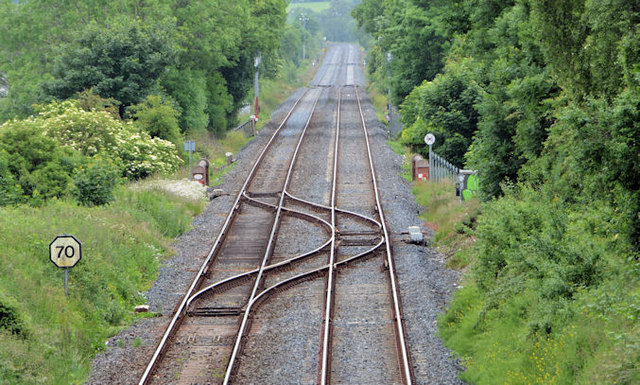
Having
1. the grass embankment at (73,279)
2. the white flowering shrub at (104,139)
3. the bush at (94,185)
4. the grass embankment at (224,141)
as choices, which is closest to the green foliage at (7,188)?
the grass embankment at (73,279)

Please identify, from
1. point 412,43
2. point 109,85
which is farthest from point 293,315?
point 412,43

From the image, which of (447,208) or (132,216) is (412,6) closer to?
(447,208)

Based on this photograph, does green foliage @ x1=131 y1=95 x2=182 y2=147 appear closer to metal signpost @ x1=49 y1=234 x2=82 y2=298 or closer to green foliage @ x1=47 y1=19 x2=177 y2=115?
green foliage @ x1=47 y1=19 x2=177 y2=115

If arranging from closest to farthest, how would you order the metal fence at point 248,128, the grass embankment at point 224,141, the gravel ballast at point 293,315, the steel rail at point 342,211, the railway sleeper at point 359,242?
the gravel ballast at point 293,315
the railway sleeper at point 359,242
the steel rail at point 342,211
the grass embankment at point 224,141
the metal fence at point 248,128

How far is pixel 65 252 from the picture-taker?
48.3ft

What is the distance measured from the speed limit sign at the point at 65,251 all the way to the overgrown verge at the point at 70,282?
57cm

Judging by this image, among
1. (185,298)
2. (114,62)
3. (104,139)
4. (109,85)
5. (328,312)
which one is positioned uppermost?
(114,62)

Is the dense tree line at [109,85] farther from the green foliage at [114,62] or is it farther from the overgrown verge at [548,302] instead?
the overgrown verge at [548,302]

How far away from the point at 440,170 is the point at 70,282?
736 inches

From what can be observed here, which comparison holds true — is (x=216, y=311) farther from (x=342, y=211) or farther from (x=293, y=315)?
(x=342, y=211)

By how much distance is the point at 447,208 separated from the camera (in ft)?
78.8

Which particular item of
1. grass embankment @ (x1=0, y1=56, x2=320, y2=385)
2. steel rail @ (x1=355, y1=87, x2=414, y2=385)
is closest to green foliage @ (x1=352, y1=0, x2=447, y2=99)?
steel rail @ (x1=355, y1=87, x2=414, y2=385)

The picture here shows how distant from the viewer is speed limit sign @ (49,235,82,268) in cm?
1463

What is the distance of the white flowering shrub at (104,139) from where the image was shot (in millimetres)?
28828
